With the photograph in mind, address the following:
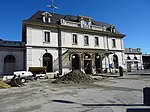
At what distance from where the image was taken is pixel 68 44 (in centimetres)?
2233

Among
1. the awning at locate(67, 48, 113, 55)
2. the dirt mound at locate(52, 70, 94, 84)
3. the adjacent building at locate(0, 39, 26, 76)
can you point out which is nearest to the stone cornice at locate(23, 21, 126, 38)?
the awning at locate(67, 48, 113, 55)

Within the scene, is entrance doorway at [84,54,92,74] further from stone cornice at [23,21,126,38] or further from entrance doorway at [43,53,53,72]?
entrance doorway at [43,53,53,72]

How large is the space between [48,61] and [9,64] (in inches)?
233

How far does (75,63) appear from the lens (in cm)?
2319

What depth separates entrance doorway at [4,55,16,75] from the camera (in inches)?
750

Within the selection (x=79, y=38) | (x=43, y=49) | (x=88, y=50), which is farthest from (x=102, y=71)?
(x=43, y=49)

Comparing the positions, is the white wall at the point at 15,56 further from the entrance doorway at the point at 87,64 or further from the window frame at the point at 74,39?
the entrance doorway at the point at 87,64

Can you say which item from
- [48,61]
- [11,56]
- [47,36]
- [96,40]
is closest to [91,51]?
[96,40]

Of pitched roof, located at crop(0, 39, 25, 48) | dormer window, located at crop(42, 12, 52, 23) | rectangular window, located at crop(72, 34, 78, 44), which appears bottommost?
pitched roof, located at crop(0, 39, 25, 48)

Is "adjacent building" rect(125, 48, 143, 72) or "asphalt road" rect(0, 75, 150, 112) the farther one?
"adjacent building" rect(125, 48, 143, 72)

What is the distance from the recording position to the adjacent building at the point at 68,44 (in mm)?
20078

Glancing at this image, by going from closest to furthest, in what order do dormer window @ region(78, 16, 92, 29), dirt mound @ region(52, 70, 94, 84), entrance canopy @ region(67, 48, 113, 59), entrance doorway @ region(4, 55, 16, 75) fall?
1. dirt mound @ region(52, 70, 94, 84)
2. entrance doorway @ region(4, 55, 16, 75)
3. entrance canopy @ region(67, 48, 113, 59)
4. dormer window @ region(78, 16, 92, 29)

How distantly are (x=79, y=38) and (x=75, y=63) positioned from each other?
473 centimetres

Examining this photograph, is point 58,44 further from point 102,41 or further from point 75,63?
point 102,41
